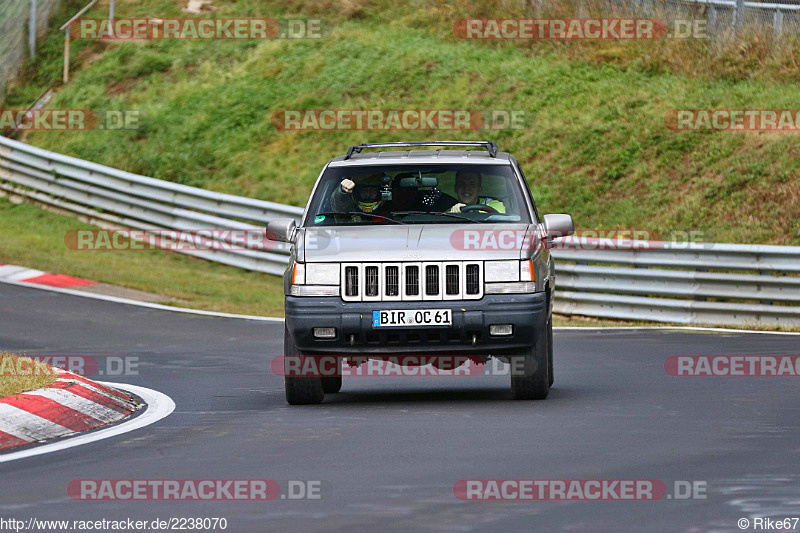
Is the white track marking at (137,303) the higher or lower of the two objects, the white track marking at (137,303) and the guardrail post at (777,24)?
the lower

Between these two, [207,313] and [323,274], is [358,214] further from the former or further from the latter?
[207,313]

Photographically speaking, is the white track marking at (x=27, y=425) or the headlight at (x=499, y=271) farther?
the headlight at (x=499, y=271)

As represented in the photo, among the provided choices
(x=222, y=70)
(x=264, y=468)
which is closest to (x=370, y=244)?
(x=264, y=468)

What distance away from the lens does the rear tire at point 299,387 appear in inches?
429

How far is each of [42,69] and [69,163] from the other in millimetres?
8139

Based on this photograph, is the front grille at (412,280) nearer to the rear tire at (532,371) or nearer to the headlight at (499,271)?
the headlight at (499,271)

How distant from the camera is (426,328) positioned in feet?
34.4

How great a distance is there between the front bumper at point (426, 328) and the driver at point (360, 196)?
3.72ft

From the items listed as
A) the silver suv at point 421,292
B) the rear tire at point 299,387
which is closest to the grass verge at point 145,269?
the rear tire at point 299,387

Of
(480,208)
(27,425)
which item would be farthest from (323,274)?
(27,425)

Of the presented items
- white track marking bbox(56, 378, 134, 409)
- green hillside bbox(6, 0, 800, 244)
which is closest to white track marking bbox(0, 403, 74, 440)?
white track marking bbox(56, 378, 134, 409)

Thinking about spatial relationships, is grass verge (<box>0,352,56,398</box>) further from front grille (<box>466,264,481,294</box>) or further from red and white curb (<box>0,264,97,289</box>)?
red and white curb (<box>0,264,97,289</box>)

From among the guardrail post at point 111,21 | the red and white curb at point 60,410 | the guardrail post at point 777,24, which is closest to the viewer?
the red and white curb at point 60,410

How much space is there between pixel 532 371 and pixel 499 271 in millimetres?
811
